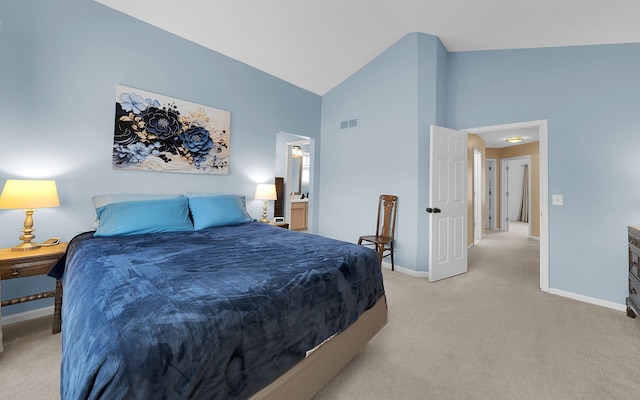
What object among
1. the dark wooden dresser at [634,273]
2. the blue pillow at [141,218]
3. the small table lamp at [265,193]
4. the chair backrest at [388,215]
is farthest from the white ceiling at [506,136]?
the blue pillow at [141,218]

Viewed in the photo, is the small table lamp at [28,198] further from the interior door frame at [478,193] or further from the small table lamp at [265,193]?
the interior door frame at [478,193]

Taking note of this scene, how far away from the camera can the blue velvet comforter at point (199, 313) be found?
2.60 ft

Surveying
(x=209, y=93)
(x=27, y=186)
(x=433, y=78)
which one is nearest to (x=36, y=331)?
(x=27, y=186)

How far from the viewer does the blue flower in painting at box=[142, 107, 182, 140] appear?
287 cm

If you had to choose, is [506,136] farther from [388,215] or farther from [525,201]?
[525,201]

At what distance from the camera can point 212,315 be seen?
0.98 metres

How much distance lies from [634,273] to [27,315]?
18.0 feet

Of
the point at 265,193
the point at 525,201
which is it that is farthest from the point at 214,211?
the point at 525,201

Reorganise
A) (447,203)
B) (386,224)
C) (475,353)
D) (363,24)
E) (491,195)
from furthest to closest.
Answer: (491,195) < (386,224) < (447,203) < (363,24) < (475,353)

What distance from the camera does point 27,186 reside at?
2.01 metres

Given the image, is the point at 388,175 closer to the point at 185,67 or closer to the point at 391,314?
the point at 391,314

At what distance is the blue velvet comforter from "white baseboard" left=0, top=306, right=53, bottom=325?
3.70 ft

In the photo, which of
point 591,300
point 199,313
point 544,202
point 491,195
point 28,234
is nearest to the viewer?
point 199,313

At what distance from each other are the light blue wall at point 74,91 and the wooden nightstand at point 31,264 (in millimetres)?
413
